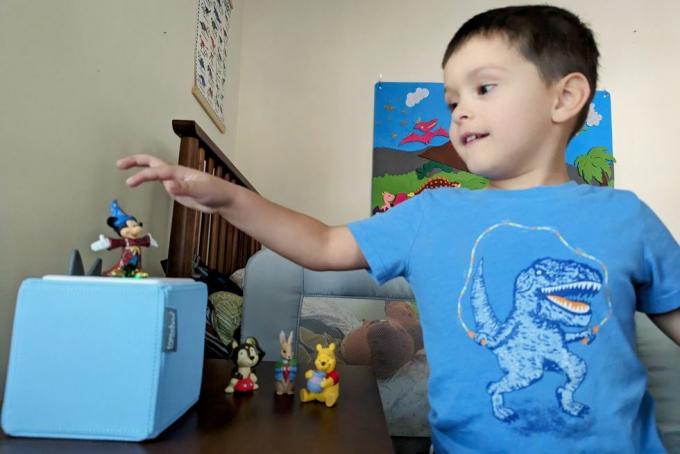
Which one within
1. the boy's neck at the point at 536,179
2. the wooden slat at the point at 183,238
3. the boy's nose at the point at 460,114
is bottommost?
the wooden slat at the point at 183,238

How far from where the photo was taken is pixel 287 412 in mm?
609

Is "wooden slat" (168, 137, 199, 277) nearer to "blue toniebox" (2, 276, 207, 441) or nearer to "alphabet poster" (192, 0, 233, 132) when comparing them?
"alphabet poster" (192, 0, 233, 132)

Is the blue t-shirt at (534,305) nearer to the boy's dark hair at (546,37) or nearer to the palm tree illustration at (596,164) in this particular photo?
the boy's dark hair at (546,37)

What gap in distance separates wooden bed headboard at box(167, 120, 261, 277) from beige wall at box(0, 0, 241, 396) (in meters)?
0.10

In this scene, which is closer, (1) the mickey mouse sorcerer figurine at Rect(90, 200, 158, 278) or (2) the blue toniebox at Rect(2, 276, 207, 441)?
(2) the blue toniebox at Rect(2, 276, 207, 441)

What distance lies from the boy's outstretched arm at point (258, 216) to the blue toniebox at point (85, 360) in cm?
11

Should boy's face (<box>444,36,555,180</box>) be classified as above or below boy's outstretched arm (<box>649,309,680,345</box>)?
above

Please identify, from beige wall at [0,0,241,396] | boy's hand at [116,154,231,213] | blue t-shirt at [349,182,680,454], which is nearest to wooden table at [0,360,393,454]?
blue t-shirt at [349,182,680,454]

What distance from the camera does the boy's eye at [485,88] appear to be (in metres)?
0.68

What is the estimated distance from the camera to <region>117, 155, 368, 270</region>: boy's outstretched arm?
52 centimetres

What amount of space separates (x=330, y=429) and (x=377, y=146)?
2.02 m

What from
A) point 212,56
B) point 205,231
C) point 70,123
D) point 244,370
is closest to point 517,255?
point 244,370

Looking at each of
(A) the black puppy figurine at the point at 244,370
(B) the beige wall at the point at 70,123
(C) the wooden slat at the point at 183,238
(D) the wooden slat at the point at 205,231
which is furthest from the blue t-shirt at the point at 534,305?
(D) the wooden slat at the point at 205,231

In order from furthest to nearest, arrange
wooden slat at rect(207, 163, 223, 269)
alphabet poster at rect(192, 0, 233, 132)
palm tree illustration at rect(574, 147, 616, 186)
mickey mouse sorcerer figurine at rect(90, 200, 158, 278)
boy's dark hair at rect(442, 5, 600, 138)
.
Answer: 1. palm tree illustration at rect(574, 147, 616, 186)
2. alphabet poster at rect(192, 0, 233, 132)
3. wooden slat at rect(207, 163, 223, 269)
4. boy's dark hair at rect(442, 5, 600, 138)
5. mickey mouse sorcerer figurine at rect(90, 200, 158, 278)
